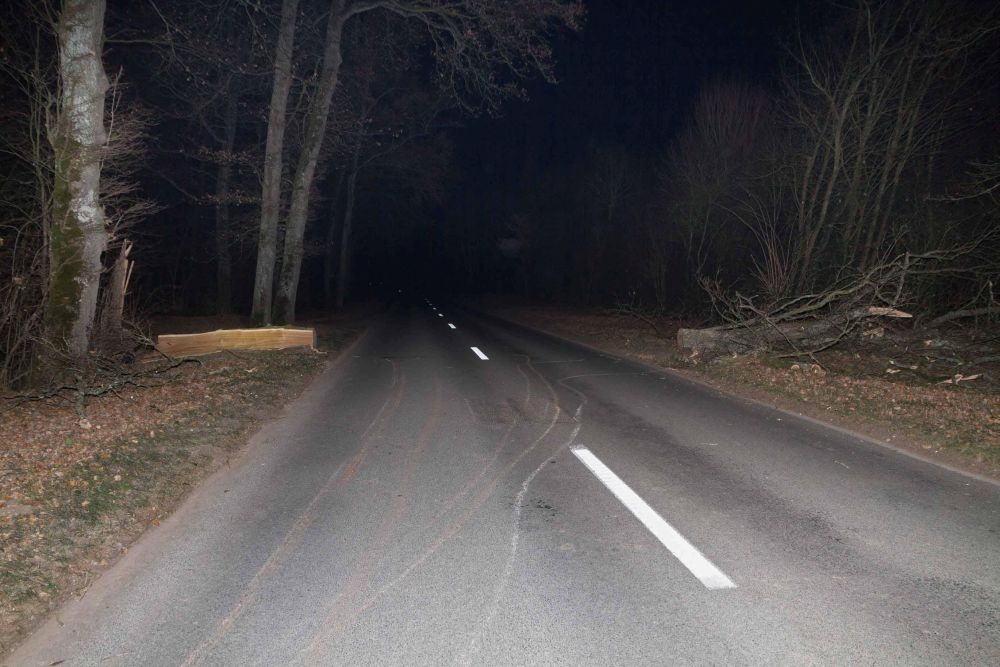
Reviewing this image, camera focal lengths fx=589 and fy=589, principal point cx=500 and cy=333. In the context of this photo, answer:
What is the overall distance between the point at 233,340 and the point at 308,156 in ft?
19.9

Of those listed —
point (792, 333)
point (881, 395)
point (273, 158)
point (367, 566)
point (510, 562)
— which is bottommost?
point (367, 566)

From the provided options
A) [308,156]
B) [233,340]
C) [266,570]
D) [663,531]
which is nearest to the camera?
[266,570]

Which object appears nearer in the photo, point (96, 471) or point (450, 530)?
point (450, 530)

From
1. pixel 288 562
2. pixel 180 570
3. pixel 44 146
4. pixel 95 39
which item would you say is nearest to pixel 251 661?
pixel 288 562

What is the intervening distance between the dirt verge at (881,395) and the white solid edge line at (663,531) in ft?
11.7

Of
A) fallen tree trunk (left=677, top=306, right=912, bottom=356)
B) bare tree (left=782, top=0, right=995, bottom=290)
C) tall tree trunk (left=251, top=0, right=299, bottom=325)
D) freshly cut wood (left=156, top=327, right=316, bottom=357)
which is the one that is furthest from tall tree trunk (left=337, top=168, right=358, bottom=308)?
fallen tree trunk (left=677, top=306, right=912, bottom=356)

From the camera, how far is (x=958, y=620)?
10.5 feet

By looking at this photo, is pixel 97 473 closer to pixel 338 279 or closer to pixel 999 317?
pixel 999 317

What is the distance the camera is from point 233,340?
13133mm

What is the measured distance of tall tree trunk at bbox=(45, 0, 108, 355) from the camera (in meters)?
8.08

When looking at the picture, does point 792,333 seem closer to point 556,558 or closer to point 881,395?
point 881,395

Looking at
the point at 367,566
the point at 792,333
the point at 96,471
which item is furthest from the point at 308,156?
the point at 367,566

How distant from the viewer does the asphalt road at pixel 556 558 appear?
3.04 m

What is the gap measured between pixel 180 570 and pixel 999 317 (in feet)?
50.0
